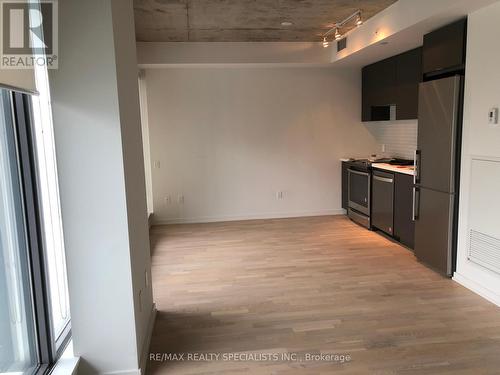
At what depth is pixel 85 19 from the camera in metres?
1.96

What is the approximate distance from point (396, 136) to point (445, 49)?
2.33m

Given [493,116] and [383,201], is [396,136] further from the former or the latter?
[493,116]

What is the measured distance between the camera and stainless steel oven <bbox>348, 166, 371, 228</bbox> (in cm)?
545

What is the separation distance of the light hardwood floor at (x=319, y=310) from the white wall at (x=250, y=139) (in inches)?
57.2

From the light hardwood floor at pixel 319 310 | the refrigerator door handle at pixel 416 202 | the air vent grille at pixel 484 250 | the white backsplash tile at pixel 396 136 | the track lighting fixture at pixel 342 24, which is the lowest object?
the light hardwood floor at pixel 319 310

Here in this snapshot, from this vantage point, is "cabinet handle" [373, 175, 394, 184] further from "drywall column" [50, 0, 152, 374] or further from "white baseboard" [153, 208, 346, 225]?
"drywall column" [50, 0, 152, 374]

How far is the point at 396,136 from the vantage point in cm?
581

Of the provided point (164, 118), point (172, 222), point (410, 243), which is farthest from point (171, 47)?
point (410, 243)

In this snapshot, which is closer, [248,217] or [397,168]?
[397,168]

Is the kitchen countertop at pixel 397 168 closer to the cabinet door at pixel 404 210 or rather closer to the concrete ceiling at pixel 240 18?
the cabinet door at pixel 404 210

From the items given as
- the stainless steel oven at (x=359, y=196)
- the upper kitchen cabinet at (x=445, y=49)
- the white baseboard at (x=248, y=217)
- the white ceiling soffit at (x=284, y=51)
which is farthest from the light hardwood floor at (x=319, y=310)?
the white ceiling soffit at (x=284, y=51)

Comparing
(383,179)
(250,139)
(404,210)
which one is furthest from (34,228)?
(250,139)

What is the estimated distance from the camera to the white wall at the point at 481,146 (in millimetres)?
3086

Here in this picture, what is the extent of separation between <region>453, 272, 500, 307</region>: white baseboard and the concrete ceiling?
2755 mm
